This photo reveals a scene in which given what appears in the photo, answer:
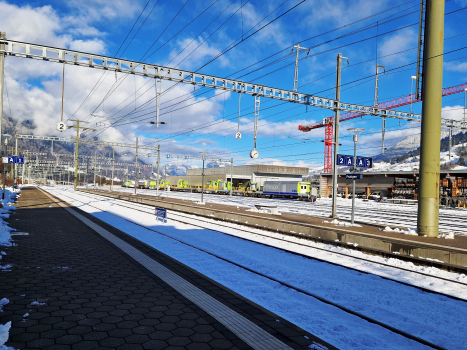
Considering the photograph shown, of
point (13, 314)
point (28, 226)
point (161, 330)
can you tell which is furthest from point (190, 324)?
point (28, 226)

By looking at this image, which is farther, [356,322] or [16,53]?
[16,53]

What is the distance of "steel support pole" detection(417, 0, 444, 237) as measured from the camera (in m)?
13.5

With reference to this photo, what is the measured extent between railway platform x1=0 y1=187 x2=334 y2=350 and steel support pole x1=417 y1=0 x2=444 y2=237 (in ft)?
35.5

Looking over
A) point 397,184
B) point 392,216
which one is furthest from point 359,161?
point 397,184

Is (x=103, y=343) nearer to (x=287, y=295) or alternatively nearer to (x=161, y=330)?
(x=161, y=330)

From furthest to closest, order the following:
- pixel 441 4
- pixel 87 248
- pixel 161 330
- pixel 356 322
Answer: pixel 441 4 < pixel 87 248 < pixel 356 322 < pixel 161 330

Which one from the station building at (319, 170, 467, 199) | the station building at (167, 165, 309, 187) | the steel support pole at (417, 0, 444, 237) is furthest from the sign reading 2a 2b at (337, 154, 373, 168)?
the station building at (167, 165, 309, 187)

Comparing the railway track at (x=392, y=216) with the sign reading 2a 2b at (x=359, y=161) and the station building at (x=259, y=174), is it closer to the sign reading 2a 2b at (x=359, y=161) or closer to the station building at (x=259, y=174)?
the sign reading 2a 2b at (x=359, y=161)

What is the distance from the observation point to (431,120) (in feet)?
44.7

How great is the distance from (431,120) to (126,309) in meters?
13.8

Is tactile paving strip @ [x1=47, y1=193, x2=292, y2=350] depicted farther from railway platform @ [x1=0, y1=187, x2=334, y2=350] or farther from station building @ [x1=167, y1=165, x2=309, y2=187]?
station building @ [x1=167, y1=165, x2=309, y2=187]

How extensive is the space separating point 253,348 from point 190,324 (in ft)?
3.74

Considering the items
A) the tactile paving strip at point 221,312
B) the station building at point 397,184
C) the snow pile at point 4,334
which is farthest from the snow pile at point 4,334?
the station building at point 397,184

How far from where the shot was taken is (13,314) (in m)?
4.88
